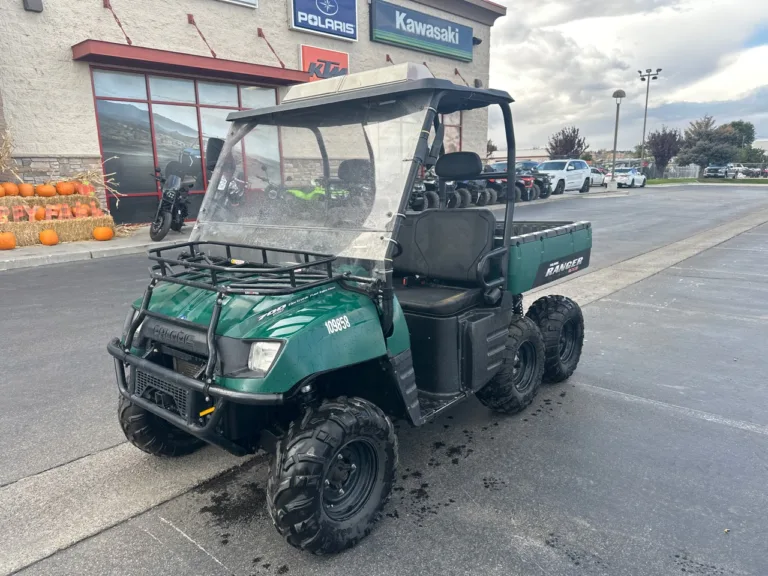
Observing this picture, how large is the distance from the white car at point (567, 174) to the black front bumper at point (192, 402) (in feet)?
87.3

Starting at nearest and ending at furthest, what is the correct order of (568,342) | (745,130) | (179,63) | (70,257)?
(568,342)
(70,257)
(179,63)
(745,130)

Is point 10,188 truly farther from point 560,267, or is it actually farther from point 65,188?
point 560,267

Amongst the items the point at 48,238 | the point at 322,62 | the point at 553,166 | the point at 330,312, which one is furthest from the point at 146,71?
the point at 553,166

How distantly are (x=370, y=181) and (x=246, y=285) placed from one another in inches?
34.4

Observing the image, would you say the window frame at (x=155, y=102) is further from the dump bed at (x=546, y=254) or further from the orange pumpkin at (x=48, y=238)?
the dump bed at (x=546, y=254)

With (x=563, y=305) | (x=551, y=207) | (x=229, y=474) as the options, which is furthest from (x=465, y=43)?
(x=229, y=474)

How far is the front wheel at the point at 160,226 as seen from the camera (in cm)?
1243

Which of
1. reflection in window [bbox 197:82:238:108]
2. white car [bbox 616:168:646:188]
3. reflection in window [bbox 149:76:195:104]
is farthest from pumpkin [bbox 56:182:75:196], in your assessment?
white car [bbox 616:168:646:188]

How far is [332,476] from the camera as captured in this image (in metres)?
2.62

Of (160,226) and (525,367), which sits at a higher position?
(160,226)

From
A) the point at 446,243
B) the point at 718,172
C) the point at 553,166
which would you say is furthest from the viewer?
the point at 718,172

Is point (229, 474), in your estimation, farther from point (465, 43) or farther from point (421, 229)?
point (465, 43)

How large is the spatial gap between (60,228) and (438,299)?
11.1 m

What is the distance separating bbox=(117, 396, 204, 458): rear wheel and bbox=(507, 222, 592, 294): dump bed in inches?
92.3
